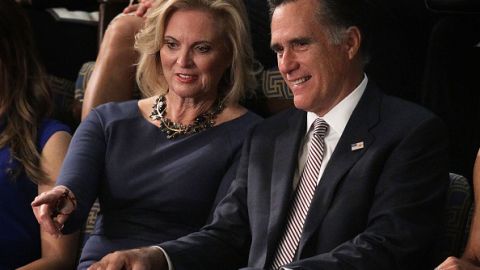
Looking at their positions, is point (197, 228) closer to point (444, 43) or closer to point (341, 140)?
point (341, 140)

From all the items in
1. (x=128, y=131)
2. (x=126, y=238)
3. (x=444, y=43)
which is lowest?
(x=126, y=238)

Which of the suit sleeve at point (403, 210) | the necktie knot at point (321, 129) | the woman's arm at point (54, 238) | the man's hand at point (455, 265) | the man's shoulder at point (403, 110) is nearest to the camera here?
the man's hand at point (455, 265)

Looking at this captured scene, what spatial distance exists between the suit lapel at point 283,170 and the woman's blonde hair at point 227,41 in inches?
14.0

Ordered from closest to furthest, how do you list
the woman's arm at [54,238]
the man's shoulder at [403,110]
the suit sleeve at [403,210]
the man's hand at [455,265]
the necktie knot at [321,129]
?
the man's hand at [455,265], the suit sleeve at [403,210], the man's shoulder at [403,110], the necktie knot at [321,129], the woman's arm at [54,238]

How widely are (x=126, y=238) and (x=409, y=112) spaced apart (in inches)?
30.6

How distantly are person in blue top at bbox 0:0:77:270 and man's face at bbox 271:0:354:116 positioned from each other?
0.77 m

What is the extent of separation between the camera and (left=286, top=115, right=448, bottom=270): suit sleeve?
6.27 ft

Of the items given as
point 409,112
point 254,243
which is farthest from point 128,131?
point 409,112

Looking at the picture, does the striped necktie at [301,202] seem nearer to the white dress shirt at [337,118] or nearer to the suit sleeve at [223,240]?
the white dress shirt at [337,118]

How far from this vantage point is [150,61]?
8.62 ft

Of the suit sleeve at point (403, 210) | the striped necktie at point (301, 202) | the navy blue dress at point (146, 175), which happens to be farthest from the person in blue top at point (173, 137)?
the suit sleeve at point (403, 210)

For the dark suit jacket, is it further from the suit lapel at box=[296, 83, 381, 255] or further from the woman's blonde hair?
the woman's blonde hair

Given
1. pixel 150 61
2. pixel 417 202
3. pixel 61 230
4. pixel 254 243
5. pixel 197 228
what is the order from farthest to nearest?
pixel 150 61 → pixel 197 228 → pixel 61 230 → pixel 254 243 → pixel 417 202

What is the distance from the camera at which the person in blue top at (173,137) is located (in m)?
2.46
